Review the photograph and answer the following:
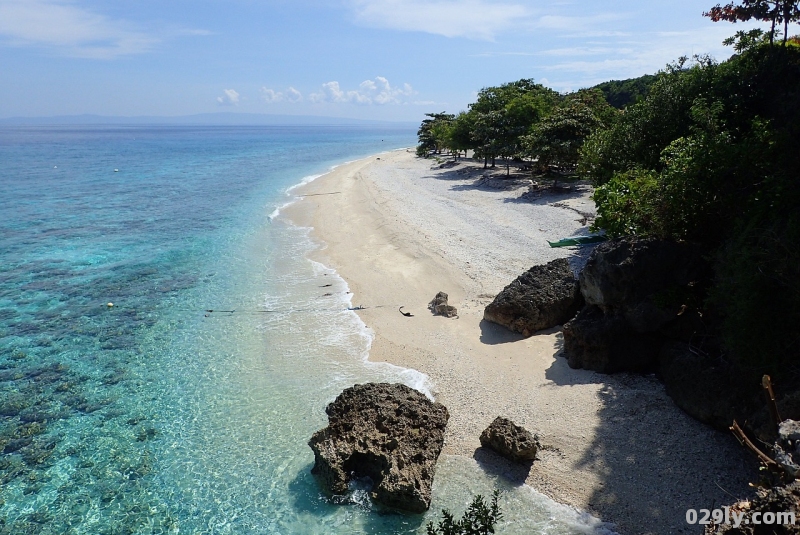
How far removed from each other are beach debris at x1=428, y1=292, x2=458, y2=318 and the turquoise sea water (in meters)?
2.21

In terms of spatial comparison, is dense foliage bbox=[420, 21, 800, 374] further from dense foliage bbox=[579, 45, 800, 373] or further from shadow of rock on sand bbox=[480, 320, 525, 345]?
shadow of rock on sand bbox=[480, 320, 525, 345]

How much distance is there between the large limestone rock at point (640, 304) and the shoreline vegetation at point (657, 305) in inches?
4.5

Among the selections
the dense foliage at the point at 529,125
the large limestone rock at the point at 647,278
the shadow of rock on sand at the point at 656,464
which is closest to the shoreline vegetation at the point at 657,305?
the shadow of rock on sand at the point at 656,464

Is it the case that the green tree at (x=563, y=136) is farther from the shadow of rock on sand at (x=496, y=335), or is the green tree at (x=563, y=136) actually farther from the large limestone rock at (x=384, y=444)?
the large limestone rock at (x=384, y=444)

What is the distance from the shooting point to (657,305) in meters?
10.4

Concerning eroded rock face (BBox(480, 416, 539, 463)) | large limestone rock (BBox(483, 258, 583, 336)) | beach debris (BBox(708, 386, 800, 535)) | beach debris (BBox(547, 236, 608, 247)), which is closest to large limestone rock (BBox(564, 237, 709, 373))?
large limestone rock (BBox(483, 258, 583, 336))

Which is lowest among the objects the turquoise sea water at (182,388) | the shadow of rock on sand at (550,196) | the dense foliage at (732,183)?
the turquoise sea water at (182,388)

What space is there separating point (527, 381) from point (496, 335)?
233 cm

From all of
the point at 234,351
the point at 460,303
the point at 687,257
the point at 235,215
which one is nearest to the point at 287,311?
the point at 234,351

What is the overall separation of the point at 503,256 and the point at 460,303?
4.25m

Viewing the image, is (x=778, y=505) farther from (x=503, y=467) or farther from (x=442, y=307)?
(x=442, y=307)

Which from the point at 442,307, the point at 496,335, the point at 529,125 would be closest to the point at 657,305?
the point at 496,335

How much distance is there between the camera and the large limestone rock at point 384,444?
8094mm

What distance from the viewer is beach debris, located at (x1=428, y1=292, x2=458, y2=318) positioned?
14.9 metres
